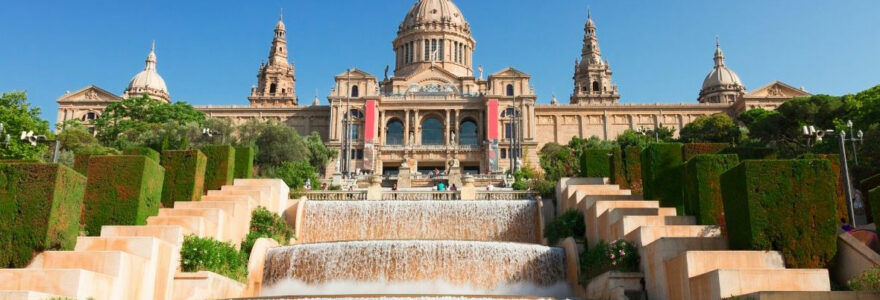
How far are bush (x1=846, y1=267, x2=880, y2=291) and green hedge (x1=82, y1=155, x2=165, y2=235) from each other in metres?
15.0

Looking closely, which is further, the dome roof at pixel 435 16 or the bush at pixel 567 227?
the dome roof at pixel 435 16

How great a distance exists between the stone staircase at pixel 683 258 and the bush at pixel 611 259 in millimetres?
269

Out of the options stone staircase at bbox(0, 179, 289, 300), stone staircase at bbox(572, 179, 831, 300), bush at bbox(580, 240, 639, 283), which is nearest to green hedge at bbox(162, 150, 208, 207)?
stone staircase at bbox(0, 179, 289, 300)

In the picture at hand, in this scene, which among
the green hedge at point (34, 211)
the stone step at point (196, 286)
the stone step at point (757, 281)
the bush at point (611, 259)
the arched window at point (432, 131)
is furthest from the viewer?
the arched window at point (432, 131)

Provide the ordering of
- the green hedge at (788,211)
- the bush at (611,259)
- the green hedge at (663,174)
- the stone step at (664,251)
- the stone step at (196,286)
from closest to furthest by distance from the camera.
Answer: the green hedge at (788,211) < the stone step at (664,251) < the stone step at (196,286) < the bush at (611,259) < the green hedge at (663,174)

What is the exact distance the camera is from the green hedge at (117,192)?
16.4 meters

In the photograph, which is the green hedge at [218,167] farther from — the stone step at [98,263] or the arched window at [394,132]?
the arched window at [394,132]

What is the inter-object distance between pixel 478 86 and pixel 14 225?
64.4 meters

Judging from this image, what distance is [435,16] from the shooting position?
84.2 m

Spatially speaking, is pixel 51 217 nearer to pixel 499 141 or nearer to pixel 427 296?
pixel 427 296

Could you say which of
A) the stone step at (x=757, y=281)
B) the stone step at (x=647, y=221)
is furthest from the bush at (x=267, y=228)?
the stone step at (x=757, y=281)

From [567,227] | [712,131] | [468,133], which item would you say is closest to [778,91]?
[712,131]

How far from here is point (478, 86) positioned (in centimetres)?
7594

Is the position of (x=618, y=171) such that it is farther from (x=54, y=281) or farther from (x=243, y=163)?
(x=54, y=281)
